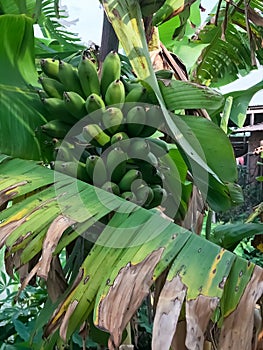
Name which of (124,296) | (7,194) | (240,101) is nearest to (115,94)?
(7,194)

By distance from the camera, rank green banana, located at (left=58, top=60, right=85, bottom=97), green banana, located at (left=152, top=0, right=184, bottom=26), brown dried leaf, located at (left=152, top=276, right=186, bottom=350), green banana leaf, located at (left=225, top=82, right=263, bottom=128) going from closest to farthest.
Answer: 1. brown dried leaf, located at (left=152, top=276, right=186, bottom=350)
2. green banana, located at (left=58, top=60, right=85, bottom=97)
3. green banana, located at (left=152, top=0, right=184, bottom=26)
4. green banana leaf, located at (left=225, top=82, right=263, bottom=128)

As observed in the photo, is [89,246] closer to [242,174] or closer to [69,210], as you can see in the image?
[69,210]

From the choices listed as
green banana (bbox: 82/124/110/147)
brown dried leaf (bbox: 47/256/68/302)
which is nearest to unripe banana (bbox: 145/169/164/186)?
green banana (bbox: 82/124/110/147)

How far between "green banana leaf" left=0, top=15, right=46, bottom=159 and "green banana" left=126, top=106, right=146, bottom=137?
0.19 meters

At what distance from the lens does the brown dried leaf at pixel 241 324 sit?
553mm

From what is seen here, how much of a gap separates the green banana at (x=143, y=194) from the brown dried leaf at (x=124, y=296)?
17 centimetres

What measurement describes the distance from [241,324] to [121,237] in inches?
7.9

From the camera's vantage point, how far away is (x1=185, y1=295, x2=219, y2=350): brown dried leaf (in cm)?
53

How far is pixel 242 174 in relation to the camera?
4.21 metres

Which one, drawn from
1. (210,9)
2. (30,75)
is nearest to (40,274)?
(30,75)

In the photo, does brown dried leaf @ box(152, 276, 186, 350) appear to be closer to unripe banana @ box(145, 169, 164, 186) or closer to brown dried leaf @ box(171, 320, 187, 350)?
brown dried leaf @ box(171, 320, 187, 350)

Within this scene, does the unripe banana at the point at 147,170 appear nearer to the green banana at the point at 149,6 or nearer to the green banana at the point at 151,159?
the green banana at the point at 151,159

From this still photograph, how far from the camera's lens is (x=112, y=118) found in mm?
774

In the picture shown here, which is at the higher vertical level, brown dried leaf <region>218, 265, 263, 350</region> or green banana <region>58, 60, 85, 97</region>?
green banana <region>58, 60, 85, 97</region>
